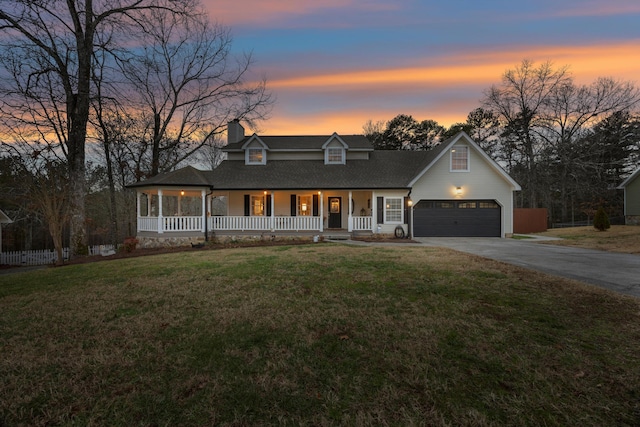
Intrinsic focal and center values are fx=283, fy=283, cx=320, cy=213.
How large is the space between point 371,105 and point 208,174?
14133 mm

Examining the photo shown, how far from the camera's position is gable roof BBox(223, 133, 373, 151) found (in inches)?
766

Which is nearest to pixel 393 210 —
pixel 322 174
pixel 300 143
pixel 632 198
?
pixel 322 174

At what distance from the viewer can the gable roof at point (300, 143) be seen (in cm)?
1945

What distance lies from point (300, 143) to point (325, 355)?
59.7 feet

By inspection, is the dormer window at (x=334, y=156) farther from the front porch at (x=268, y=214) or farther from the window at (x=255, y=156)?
the window at (x=255, y=156)

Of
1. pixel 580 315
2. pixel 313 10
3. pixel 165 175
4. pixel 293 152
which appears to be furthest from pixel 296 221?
pixel 580 315

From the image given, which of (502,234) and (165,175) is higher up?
(165,175)

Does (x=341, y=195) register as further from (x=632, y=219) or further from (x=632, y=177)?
(x=632, y=219)

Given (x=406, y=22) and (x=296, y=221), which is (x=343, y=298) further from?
(x=406, y=22)

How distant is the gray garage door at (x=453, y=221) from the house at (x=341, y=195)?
0.20 ft

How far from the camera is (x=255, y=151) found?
19.3 metres

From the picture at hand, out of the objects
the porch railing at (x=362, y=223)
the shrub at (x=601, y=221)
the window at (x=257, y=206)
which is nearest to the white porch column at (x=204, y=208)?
the window at (x=257, y=206)

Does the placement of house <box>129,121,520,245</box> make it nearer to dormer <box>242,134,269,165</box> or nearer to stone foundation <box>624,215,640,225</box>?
dormer <box>242,134,269,165</box>

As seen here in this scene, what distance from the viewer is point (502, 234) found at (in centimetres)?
1728
